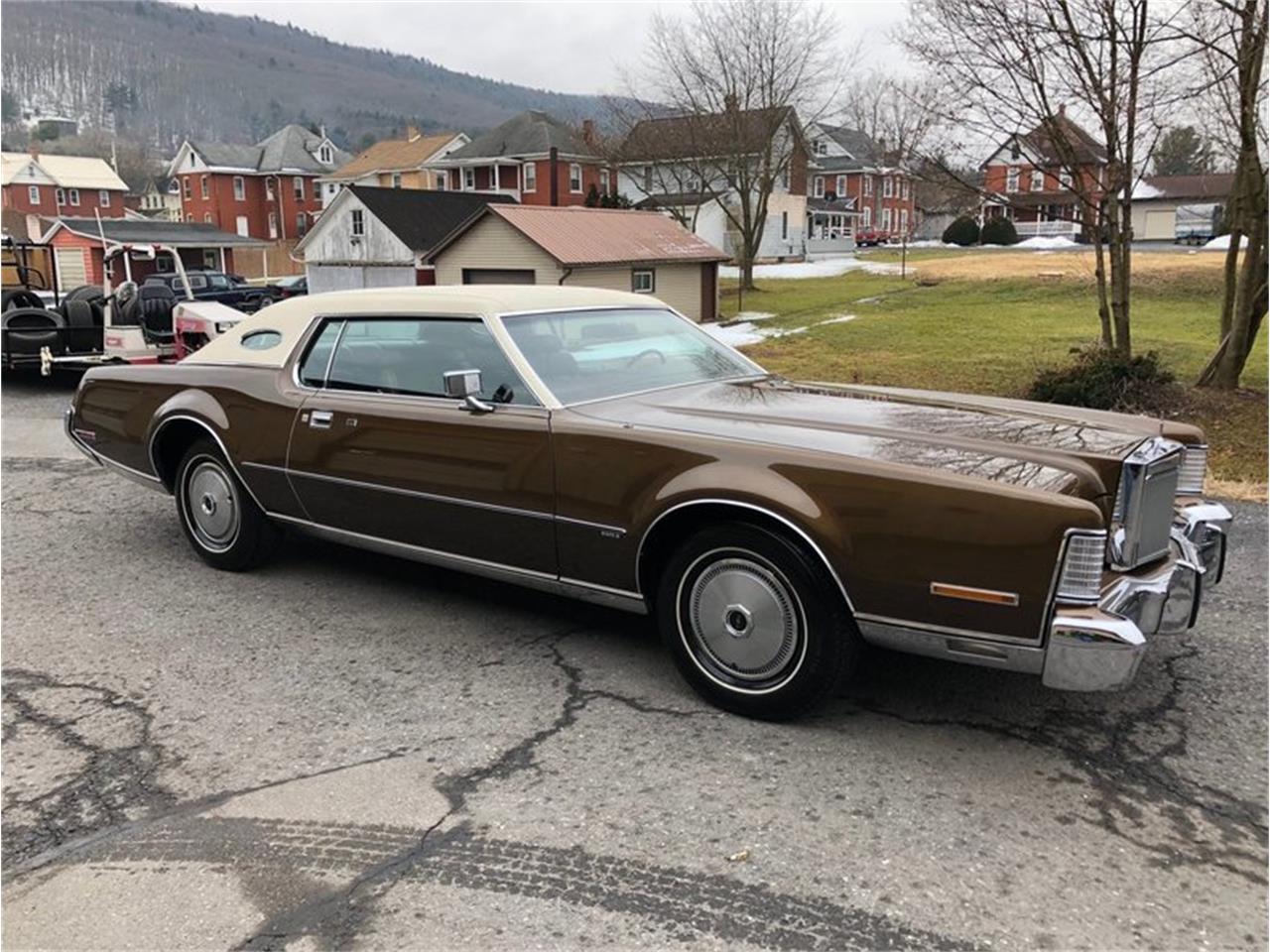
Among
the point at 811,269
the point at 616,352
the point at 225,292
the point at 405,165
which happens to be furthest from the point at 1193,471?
the point at 405,165

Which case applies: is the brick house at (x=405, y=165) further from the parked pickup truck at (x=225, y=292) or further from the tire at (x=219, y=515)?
the tire at (x=219, y=515)

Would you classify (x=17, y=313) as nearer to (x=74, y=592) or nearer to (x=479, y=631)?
(x=74, y=592)

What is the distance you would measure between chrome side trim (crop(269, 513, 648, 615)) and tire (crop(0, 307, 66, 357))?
10.2 meters

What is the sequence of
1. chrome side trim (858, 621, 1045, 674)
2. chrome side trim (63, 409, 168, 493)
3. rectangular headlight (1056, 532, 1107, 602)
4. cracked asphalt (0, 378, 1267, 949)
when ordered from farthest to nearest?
chrome side trim (63, 409, 168, 493)
chrome side trim (858, 621, 1045, 674)
rectangular headlight (1056, 532, 1107, 602)
cracked asphalt (0, 378, 1267, 949)

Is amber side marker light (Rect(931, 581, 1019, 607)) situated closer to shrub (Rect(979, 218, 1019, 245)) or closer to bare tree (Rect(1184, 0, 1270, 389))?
bare tree (Rect(1184, 0, 1270, 389))

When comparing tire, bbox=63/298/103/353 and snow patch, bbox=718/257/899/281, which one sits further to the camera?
snow patch, bbox=718/257/899/281

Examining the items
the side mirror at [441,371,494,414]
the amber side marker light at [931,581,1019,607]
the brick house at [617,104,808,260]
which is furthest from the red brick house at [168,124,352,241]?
the amber side marker light at [931,581,1019,607]

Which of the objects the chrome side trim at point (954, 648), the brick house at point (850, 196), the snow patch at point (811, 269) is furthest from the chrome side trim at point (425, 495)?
the brick house at point (850, 196)

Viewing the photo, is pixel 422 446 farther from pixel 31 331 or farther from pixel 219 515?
pixel 31 331

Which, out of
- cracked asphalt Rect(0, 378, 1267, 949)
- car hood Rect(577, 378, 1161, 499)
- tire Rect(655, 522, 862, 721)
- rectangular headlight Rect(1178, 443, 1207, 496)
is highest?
car hood Rect(577, 378, 1161, 499)

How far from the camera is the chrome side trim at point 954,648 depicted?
10.0ft

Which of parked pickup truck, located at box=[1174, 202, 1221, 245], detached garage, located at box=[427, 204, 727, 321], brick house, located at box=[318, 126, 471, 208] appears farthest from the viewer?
brick house, located at box=[318, 126, 471, 208]

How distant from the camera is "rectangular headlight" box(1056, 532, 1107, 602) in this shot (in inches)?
116

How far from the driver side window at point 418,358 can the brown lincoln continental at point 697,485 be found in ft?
0.04
